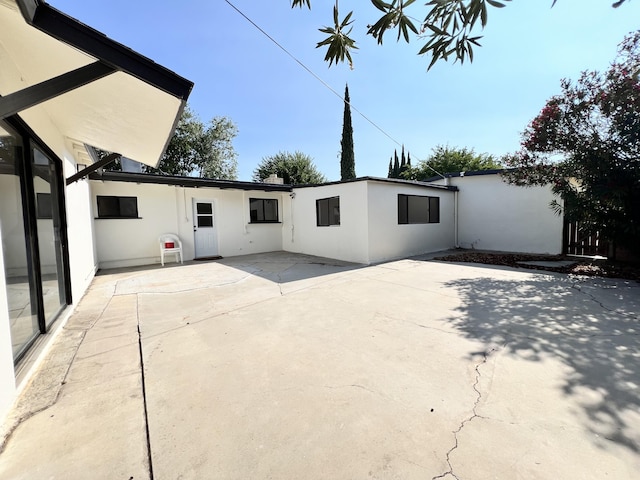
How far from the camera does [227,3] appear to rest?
4.93 m

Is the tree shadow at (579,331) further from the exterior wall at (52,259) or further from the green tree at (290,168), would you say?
the green tree at (290,168)

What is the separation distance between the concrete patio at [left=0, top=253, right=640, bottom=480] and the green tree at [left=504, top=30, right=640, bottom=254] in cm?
284

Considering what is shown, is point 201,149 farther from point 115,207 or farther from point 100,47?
point 100,47

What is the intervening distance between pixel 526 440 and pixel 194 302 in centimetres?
432

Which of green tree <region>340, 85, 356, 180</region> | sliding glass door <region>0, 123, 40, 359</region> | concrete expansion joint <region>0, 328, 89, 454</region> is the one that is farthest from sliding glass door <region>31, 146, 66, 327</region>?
green tree <region>340, 85, 356, 180</region>

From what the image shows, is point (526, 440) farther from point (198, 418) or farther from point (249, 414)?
point (198, 418)

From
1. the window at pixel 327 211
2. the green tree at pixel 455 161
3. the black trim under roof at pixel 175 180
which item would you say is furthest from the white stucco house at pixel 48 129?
the green tree at pixel 455 161

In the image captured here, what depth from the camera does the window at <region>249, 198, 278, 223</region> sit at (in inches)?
413

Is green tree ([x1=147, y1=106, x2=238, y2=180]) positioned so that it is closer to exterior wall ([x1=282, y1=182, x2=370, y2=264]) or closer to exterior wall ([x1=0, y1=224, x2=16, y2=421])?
exterior wall ([x1=282, y1=182, x2=370, y2=264])

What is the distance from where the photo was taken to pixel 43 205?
332cm

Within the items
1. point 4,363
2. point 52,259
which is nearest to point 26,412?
point 4,363

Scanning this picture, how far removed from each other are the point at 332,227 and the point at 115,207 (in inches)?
247

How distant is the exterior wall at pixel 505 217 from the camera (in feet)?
30.0

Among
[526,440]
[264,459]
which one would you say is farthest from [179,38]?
[526,440]
